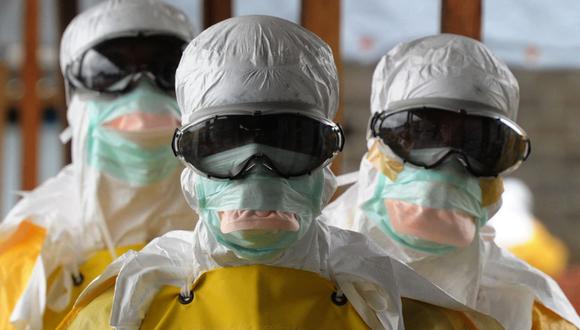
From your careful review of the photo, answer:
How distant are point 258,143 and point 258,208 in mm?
96

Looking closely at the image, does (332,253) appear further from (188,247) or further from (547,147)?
(547,147)

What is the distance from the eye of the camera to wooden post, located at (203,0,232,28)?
10.7 feet

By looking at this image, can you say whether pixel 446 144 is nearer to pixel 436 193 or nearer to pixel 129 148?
pixel 436 193

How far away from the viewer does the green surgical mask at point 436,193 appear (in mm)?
2264

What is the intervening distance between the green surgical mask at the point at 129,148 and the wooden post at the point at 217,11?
57cm

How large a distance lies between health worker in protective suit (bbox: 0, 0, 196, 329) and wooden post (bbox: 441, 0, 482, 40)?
0.58 m

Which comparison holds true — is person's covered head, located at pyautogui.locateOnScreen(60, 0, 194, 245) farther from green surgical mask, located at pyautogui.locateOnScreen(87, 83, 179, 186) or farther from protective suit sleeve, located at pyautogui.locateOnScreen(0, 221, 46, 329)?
protective suit sleeve, located at pyautogui.locateOnScreen(0, 221, 46, 329)

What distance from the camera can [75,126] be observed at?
9.29ft

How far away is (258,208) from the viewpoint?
187 centimetres

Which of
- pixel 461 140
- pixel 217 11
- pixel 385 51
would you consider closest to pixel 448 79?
pixel 461 140

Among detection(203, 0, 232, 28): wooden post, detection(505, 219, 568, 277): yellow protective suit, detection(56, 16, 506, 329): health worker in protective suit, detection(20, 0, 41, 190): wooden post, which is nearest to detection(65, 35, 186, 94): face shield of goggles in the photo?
detection(203, 0, 232, 28): wooden post

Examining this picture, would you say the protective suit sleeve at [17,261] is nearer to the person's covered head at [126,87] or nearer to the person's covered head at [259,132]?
the person's covered head at [126,87]

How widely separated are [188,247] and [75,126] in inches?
33.6

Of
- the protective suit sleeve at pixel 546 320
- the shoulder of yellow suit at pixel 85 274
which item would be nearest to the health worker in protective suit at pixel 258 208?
the protective suit sleeve at pixel 546 320
